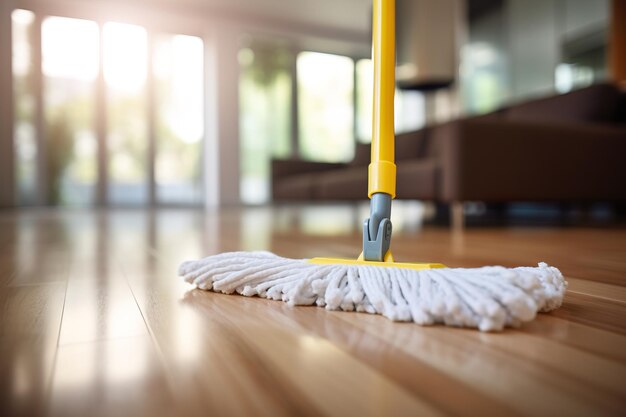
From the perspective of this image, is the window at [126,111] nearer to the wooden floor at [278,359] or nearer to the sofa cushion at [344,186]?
the sofa cushion at [344,186]

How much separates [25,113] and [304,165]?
3.10m

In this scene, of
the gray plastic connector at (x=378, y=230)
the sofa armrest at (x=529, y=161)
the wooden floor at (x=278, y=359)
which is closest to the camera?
the wooden floor at (x=278, y=359)

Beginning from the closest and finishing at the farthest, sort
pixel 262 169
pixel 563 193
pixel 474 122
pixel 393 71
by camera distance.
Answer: pixel 393 71
pixel 474 122
pixel 563 193
pixel 262 169

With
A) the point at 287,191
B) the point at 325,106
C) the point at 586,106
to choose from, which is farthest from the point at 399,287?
the point at 325,106

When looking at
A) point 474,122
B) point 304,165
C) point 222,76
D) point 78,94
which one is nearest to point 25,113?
point 78,94

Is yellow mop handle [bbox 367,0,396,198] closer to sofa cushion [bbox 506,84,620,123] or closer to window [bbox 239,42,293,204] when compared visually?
sofa cushion [bbox 506,84,620,123]

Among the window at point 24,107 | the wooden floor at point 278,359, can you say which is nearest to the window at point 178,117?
the window at point 24,107

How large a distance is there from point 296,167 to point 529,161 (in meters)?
2.05

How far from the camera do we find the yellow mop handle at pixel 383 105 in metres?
0.60

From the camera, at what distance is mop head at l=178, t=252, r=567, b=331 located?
42 cm

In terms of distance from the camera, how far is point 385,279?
493 mm

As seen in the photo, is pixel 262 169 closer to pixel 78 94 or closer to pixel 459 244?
pixel 78 94

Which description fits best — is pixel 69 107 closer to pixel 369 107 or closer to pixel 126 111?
pixel 126 111

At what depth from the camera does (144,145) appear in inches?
212
